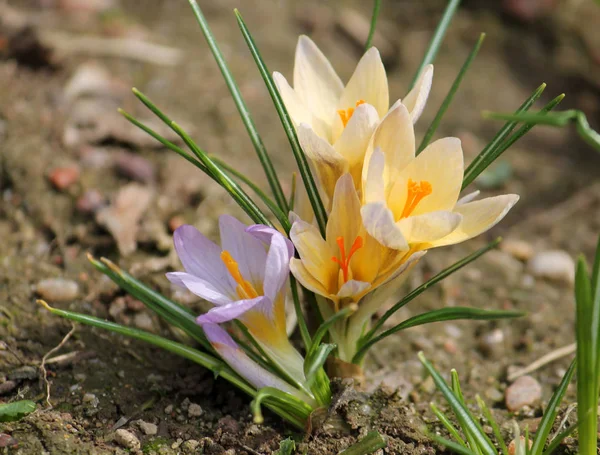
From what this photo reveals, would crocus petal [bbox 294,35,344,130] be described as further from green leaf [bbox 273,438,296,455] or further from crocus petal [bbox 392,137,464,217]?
green leaf [bbox 273,438,296,455]

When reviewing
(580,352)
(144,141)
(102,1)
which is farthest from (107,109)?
(580,352)

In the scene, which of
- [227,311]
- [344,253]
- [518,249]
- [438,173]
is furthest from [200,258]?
[518,249]

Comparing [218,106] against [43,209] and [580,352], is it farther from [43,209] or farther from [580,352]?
[580,352]

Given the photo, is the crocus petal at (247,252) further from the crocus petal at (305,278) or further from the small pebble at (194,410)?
the small pebble at (194,410)

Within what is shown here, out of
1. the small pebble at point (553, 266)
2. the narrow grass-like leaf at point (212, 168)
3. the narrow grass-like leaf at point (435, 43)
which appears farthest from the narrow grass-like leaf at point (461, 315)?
the small pebble at point (553, 266)

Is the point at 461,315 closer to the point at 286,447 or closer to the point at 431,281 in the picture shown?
the point at 431,281
